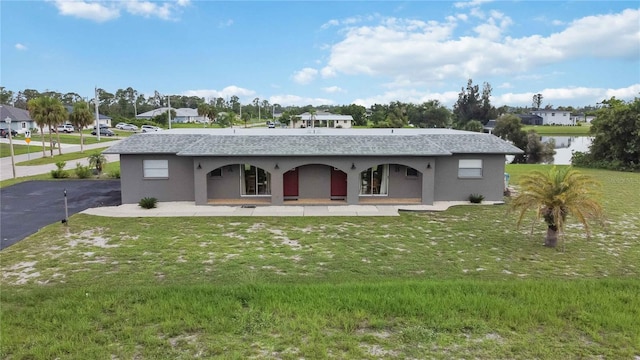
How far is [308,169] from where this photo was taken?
2030cm

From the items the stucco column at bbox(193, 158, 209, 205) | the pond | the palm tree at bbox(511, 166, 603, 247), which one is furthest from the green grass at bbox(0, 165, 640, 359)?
the pond

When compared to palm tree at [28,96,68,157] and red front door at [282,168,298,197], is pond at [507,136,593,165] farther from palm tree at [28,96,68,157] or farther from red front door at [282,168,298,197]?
palm tree at [28,96,68,157]

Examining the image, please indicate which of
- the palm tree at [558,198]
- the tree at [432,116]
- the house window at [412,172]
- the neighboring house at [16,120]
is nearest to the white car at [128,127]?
the neighboring house at [16,120]

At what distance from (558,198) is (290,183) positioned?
11517 millimetres

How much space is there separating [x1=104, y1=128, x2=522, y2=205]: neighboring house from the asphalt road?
246 cm

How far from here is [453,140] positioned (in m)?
21.5

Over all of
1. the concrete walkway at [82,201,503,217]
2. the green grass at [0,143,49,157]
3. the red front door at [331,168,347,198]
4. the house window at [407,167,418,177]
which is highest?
the green grass at [0,143,49,157]

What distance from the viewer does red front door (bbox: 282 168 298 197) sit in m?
20.4

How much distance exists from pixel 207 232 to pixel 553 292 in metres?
10.5

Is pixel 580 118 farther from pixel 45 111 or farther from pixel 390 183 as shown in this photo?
pixel 45 111

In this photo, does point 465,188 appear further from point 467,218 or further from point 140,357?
point 140,357

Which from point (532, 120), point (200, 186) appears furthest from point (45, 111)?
point (532, 120)

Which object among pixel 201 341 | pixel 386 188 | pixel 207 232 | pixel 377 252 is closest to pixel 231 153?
pixel 207 232

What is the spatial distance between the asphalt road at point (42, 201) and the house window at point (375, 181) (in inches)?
455
